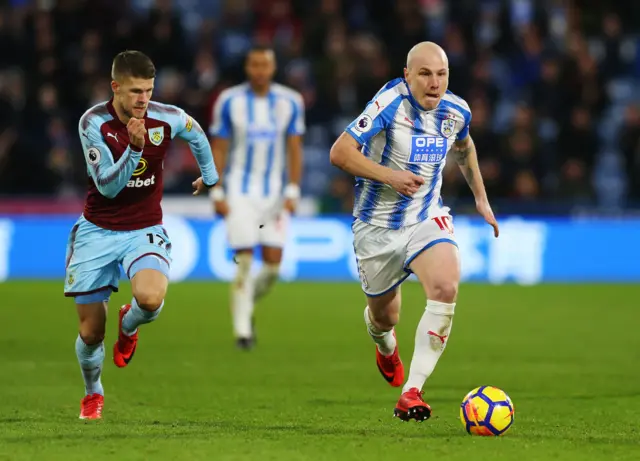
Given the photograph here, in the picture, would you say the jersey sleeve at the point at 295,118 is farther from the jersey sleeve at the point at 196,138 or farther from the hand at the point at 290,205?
the jersey sleeve at the point at 196,138

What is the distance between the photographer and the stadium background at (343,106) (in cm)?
1655

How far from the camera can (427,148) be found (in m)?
7.05

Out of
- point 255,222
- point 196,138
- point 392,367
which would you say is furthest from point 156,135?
point 255,222

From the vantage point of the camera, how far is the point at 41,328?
11945 mm

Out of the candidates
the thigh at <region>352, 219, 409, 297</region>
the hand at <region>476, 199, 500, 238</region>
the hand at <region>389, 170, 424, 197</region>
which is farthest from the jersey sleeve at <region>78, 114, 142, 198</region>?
the hand at <region>476, 199, 500, 238</region>

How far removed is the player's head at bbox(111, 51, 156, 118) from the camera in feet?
21.5

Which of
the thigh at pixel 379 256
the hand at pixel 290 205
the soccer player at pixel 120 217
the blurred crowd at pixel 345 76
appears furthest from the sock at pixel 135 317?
the blurred crowd at pixel 345 76

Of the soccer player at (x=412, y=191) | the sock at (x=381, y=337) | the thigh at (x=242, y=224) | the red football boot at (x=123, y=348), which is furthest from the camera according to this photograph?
the thigh at (x=242, y=224)

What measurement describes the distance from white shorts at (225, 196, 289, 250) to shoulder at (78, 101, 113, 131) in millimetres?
4042

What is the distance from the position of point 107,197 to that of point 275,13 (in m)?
12.6

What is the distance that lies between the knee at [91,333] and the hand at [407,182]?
1818 millimetres

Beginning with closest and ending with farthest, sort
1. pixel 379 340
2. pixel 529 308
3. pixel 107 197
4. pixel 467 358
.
Answer: pixel 107 197
pixel 379 340
pixel 467 358
pixel 529 308

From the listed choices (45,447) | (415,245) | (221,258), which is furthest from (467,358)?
(221,258)

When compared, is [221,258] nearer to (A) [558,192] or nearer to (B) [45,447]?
(A) [558,192]
